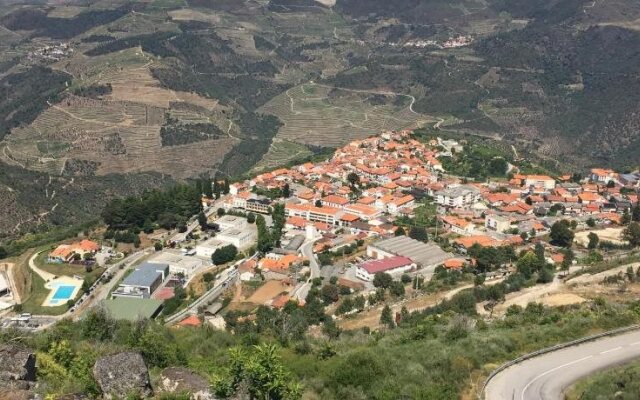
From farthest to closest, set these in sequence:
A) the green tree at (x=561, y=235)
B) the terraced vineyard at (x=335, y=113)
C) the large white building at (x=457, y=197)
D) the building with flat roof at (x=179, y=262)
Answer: the terraced vineyard at (x=335, y=113)
the large white building at (x=457, y=197)
the green tree at (x=561, y=235)
the building with flat roof at (x=179, y=262)

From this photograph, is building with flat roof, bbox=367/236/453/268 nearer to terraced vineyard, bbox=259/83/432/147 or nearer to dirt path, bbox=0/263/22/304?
dirt path, bbox=0/263/22/304

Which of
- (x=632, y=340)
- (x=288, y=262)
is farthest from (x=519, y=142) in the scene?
(x=632, y=340)

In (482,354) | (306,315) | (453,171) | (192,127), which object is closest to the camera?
(482,354)

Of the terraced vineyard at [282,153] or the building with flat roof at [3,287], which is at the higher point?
the building with flat roof at [3,287]

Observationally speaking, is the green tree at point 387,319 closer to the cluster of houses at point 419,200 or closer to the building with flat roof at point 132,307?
the cluster of houses at point 419,200

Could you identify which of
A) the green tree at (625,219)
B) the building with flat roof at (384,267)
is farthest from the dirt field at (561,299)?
the green tree at (625,219)

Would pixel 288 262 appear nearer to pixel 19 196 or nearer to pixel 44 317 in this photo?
pixel 44 317
